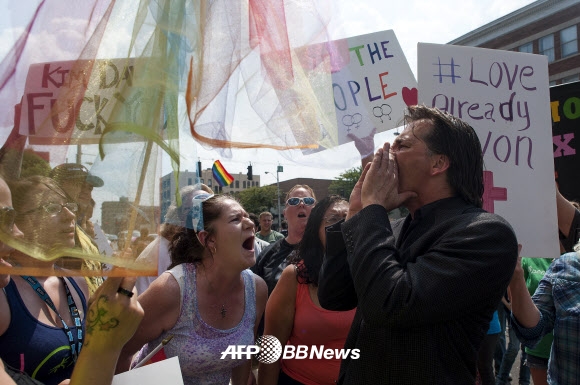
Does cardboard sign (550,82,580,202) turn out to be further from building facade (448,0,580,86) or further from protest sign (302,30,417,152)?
building facade (448,0,580,86)

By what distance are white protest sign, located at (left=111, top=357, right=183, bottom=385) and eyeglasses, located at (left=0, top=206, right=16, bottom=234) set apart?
69cm

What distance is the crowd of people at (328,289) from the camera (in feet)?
3.73

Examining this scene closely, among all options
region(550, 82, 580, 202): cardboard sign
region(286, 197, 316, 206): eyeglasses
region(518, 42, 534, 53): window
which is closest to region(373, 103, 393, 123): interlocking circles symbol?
region(550, 82, 580, 202): cardboard sign

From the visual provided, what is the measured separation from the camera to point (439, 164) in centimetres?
159

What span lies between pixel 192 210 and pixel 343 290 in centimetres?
76

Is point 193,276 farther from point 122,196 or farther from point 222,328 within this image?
point 122,196

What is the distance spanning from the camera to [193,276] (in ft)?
8.16

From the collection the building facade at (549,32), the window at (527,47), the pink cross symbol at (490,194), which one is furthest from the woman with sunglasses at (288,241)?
the window at (527,47)

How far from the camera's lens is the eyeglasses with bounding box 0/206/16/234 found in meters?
0.91

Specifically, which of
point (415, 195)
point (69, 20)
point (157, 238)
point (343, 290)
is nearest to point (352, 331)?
point (343, 290)

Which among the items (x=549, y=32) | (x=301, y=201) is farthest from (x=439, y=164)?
(x=549, y=32)

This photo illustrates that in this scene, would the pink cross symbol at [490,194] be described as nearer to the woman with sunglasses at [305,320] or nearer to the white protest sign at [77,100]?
the woman with sunglasses at [305,320]

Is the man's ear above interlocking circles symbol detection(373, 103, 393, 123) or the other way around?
the other way around

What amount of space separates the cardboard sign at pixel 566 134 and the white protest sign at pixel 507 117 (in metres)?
0.40
